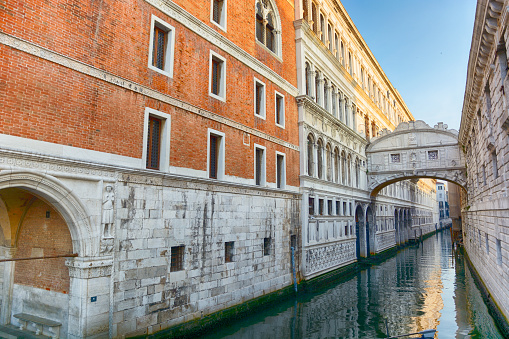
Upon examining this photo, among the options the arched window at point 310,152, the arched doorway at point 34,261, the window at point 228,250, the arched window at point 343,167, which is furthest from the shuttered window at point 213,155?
the arched window at point 343,167

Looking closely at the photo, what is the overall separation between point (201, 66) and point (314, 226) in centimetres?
1048

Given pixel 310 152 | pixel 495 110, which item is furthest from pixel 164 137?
pixel 310 152

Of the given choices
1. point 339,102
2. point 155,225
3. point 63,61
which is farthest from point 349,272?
point 63,61

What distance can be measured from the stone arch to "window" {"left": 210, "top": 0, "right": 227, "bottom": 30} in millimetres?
8402

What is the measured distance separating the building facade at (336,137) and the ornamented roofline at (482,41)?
772 centimetres

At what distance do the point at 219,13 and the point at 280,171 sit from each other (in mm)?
7359

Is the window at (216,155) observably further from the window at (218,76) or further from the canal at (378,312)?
the canal at (378,312)

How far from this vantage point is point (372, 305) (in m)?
14.1

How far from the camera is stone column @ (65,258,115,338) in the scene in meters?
7.45

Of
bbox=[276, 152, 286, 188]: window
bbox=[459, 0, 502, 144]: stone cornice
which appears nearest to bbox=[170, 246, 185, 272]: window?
bbox=[276, 152, 286, 188]: window

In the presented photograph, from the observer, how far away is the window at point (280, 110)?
53.6ft

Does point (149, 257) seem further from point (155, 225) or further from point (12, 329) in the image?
point (12, 329)

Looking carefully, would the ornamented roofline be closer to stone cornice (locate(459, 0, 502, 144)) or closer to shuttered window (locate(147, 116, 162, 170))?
stone cornice (locate(459, 0, 502, 144))

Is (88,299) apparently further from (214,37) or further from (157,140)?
(214,37)
